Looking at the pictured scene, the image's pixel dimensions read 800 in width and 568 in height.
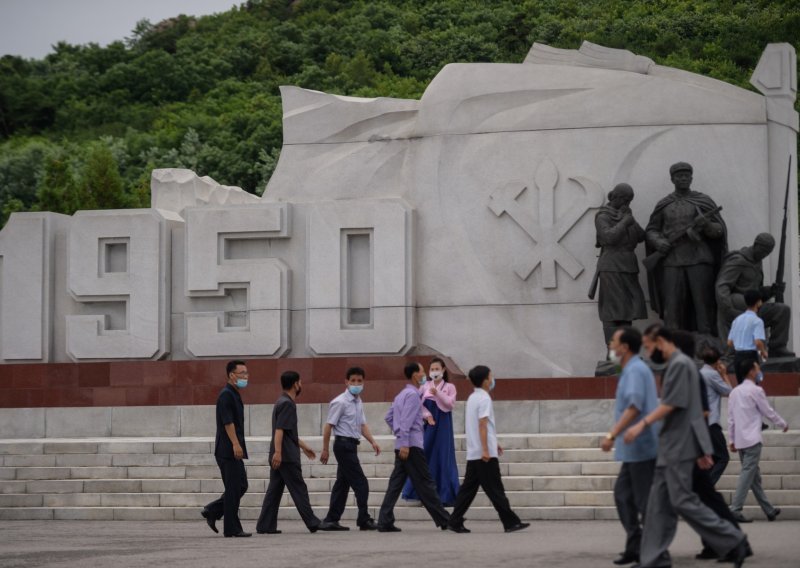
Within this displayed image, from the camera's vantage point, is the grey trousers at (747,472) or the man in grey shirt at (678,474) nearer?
the man in grey shirt at (678,474)

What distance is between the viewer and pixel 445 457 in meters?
13.9

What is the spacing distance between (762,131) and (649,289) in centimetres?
258

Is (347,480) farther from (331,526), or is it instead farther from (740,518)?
(740,518)

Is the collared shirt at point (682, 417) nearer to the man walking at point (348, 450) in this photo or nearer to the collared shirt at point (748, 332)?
the man walking at point (348, 450)

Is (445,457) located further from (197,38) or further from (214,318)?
(197,38)

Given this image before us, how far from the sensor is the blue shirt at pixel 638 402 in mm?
8531

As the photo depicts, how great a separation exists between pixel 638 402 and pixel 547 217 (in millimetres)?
10012

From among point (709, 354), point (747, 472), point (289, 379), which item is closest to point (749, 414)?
point (747, 472)

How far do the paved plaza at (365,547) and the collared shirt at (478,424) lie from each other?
2.30ft

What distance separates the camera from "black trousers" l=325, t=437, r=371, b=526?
40.4ft

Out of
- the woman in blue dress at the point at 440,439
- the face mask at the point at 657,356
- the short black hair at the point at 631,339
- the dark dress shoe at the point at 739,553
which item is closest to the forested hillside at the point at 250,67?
the woman in blue dress at the point at 440,439

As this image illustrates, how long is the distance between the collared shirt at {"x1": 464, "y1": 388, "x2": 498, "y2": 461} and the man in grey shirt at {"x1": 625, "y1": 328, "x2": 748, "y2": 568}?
2.81 meters

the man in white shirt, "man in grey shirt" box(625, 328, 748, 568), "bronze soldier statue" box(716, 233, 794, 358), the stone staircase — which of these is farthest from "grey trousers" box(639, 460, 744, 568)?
"bronze soldier statue" box(716, 233, 794, 358)

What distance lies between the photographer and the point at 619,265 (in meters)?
17.5
